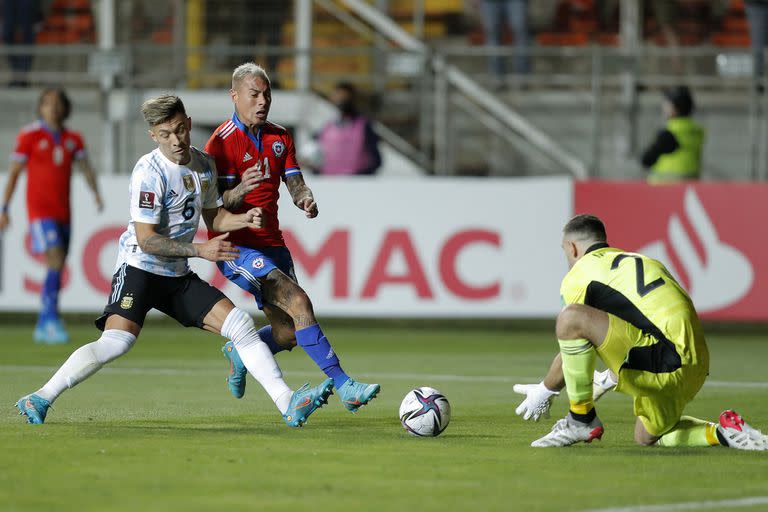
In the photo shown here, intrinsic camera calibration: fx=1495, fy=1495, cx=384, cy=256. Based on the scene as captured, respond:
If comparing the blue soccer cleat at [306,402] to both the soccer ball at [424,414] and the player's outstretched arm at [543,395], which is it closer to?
the soccer ball at [424,414]

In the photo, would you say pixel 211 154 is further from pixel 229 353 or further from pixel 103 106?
pixel 103 106

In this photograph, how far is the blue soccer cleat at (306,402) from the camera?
8.12 meters

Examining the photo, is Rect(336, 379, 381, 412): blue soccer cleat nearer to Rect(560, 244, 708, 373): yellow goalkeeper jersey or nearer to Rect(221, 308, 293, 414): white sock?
Rect(221, 308, 293, 414): white sock

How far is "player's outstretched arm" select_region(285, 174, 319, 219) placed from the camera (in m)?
8.71

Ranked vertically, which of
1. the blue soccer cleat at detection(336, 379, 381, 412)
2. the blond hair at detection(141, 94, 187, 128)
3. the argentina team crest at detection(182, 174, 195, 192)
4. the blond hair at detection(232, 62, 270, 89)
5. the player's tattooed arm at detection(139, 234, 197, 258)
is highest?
the blond hair at detection(232, 62, 270, 89)

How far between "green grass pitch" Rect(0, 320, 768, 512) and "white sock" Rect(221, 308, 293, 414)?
0.24 meters

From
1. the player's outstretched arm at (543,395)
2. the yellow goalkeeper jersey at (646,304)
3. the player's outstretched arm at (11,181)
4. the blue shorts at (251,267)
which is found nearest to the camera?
the yellow goalkeeper jersey at (646,304)

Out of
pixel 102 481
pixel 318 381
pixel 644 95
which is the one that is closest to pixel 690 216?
pixel 644 95

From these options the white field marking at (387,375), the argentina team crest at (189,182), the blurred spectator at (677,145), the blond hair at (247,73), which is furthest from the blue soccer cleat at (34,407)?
the blurred spectator at (677,145)

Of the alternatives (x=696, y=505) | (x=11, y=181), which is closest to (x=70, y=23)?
(x=11, y=181)

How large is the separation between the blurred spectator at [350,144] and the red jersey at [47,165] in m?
3.52

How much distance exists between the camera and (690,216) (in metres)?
16.3

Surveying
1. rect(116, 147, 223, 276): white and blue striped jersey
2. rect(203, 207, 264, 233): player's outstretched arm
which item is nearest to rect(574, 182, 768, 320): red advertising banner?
rect(203, 207, 264, 233): player's outstretched arm

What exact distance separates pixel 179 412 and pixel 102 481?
114 inches
